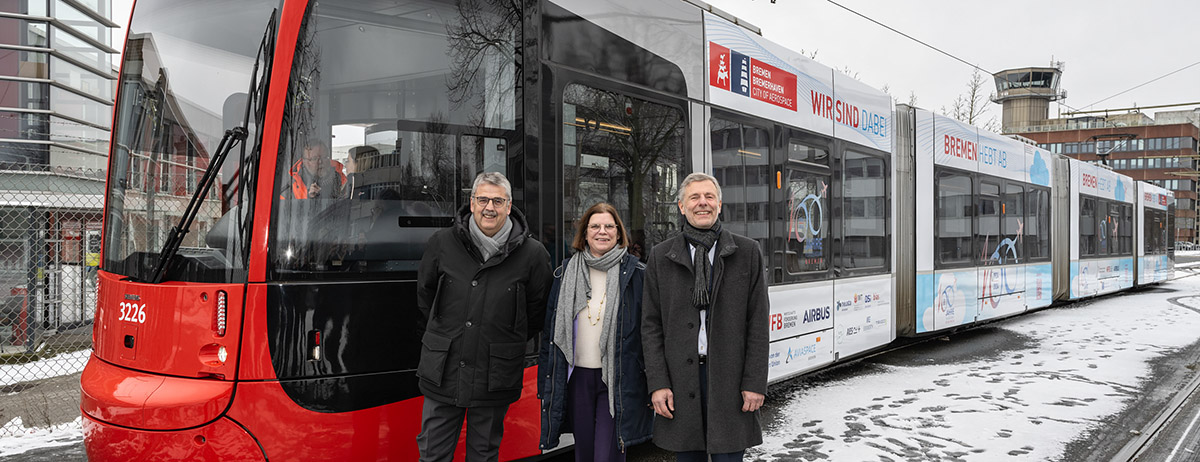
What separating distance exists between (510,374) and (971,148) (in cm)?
929

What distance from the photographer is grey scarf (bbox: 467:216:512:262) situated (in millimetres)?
3285

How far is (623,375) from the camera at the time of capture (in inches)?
131

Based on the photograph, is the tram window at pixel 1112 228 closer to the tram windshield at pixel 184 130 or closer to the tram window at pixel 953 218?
the tram window at pixel 953 218

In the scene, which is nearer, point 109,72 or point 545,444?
point 545,444

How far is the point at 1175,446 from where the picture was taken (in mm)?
5266

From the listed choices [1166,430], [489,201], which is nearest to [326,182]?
[489,201]

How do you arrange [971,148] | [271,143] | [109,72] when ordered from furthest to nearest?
[971,148] → [109,72] → [271,143]

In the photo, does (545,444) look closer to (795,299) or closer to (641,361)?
(641,361)

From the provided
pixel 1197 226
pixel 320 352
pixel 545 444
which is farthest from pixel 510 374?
pixel 1197 226

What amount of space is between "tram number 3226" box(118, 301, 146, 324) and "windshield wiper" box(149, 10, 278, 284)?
0.15 meters

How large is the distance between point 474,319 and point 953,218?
8.54 metres

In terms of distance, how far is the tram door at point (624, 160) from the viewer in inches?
163

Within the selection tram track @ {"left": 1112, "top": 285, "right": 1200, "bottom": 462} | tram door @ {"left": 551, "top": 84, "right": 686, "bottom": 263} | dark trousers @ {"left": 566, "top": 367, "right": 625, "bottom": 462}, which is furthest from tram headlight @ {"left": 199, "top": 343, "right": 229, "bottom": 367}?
tram track @ {"left": 1112, "top": 285, "right": 1200, "bottom": 462}

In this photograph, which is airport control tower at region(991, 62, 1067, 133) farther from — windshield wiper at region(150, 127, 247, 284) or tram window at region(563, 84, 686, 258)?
windshield wiper at region(150, 127, 247, 284)
